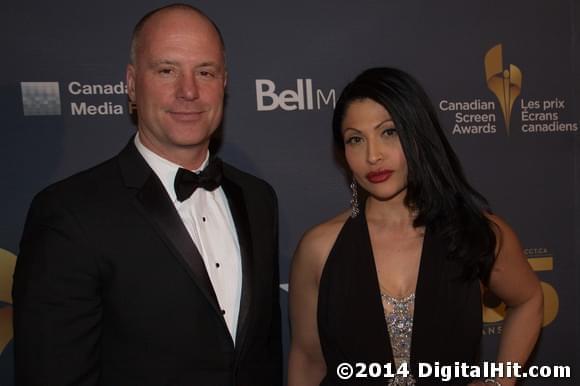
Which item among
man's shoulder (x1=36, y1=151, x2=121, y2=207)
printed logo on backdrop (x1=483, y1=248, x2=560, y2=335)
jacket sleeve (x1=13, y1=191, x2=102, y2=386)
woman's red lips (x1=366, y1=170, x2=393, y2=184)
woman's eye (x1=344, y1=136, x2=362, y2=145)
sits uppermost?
woman's eye (x1=344, y1=136, x2=362, y2=145)

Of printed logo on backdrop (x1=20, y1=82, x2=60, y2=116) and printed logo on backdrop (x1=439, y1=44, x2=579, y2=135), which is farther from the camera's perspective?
printed logo on backdrop (x1=439, y1=44, x2=579, y2=135)

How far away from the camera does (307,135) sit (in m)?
2.58

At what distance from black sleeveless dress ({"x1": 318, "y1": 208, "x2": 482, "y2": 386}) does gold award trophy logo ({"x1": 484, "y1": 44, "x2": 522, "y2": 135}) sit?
113 centimetres

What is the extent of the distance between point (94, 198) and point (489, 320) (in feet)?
7.21

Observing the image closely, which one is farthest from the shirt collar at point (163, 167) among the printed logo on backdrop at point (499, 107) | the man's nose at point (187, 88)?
the printed logo on backdrop at point (499, 107)

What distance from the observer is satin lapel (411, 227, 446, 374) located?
1874 millimetres

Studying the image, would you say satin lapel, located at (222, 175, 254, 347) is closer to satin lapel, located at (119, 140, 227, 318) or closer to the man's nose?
satin lapel, located at (119, 140, 227, 318)

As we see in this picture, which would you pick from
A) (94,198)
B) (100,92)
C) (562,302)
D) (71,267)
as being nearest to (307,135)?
(100,92)

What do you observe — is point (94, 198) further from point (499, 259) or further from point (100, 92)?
point (499, 259)

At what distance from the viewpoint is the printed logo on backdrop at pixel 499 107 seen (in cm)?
270

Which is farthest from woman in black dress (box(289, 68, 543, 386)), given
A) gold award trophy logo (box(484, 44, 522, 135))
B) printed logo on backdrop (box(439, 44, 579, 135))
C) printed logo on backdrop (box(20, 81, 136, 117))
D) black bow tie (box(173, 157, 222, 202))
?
printed logo on backdrop (box(20, 81, 136, 117))

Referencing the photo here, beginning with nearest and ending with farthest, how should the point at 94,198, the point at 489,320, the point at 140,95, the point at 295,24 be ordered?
the point at 94,198 < the point at 140,95 < the point at 295,24 < the point at 489,320

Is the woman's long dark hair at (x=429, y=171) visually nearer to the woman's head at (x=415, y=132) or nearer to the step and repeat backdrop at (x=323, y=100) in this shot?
the woman's head at (x=415, y=132)

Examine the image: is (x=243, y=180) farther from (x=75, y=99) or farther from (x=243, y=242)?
(x=75, y=99)
